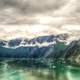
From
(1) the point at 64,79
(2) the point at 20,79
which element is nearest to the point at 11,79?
(2) the point at 20,79

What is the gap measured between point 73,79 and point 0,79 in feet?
134

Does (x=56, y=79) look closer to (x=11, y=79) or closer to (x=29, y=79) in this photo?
(x=29, y=79)

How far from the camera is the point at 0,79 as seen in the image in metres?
151

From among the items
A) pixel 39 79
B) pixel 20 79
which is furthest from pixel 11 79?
pixel 39 79

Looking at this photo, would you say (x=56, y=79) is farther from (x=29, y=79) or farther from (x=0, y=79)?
(x=0, y=79)

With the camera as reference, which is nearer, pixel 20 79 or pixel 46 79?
pixel 46 79

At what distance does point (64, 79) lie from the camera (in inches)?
5910

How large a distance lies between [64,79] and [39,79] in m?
14.2

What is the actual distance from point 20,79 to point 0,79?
12059mm

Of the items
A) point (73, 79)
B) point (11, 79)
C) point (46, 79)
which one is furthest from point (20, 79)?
point (73, 79)

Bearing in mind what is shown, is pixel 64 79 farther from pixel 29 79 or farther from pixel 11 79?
pixel 11 79

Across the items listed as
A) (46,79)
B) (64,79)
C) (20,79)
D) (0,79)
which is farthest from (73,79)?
(0,79)

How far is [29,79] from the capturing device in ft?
496

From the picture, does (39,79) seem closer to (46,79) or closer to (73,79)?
(46,79)
